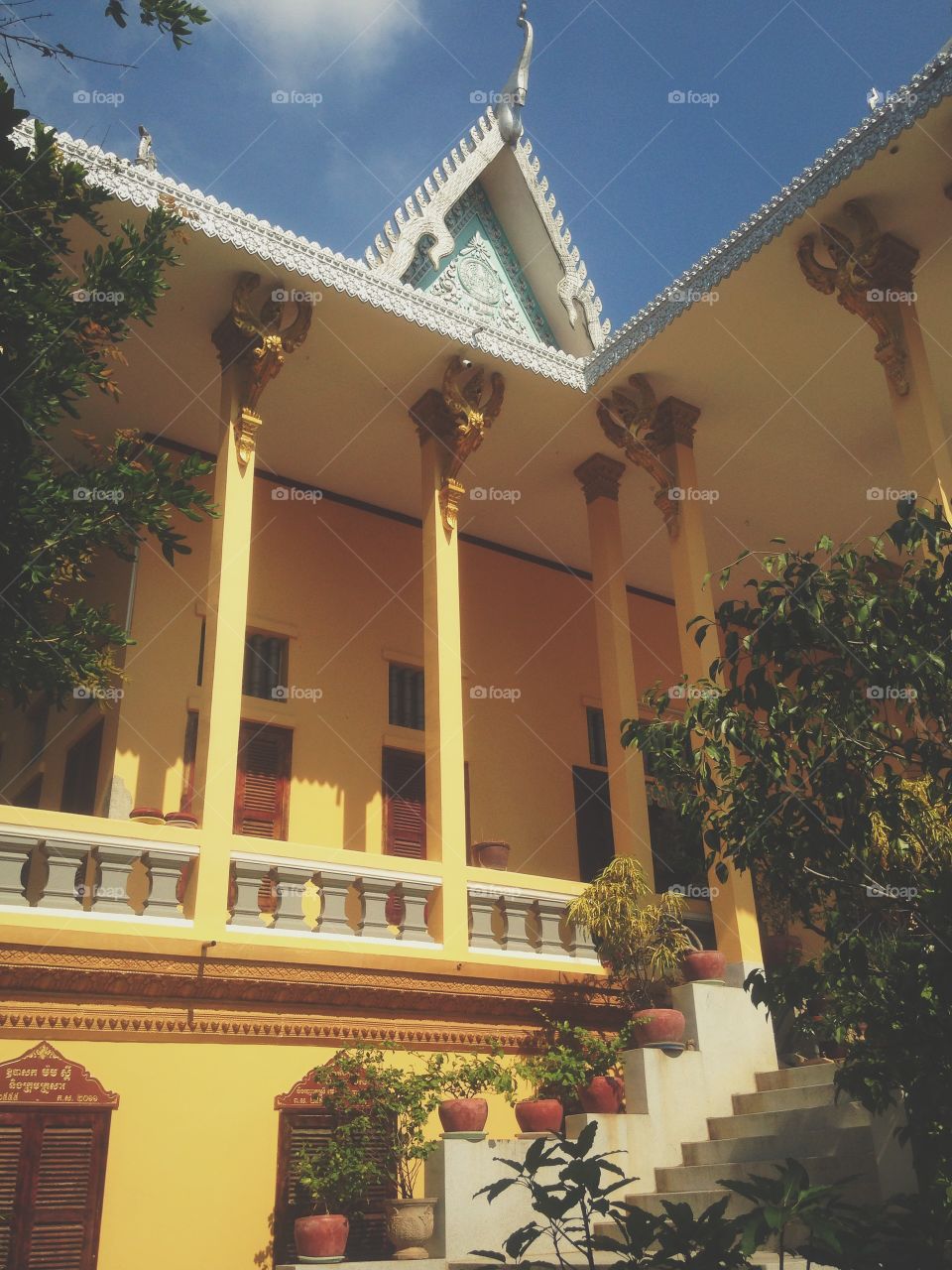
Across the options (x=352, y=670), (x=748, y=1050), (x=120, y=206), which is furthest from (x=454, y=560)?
(x=748, y=1050)

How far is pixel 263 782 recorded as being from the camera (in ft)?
30.7

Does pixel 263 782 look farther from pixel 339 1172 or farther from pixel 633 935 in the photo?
pixel 339 1172

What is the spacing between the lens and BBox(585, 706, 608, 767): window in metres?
11.5

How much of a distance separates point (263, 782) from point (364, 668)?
1.40 m

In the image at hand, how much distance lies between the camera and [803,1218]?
3035 mm

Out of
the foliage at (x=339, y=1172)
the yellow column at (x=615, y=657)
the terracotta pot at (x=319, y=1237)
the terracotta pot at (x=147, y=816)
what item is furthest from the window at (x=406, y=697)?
the terracotta pot at (x=319, y=1237)

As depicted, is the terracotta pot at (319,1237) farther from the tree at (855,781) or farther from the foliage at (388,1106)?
the tree at (855,781)

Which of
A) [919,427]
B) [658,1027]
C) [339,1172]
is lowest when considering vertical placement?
[339,1172]

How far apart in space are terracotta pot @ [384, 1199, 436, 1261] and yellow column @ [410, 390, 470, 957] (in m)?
1.68

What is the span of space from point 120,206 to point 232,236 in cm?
69

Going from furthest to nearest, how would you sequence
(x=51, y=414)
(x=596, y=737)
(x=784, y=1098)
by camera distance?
(x=596, y=737) < (x=784, y=1098) < (x=51, y=414)

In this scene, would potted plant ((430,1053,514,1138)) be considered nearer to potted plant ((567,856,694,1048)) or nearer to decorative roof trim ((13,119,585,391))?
potted plant ((567,856,694,1048))

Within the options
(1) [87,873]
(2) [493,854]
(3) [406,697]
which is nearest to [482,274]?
(3) [406,697]

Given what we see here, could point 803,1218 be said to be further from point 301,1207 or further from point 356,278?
point 356,278
